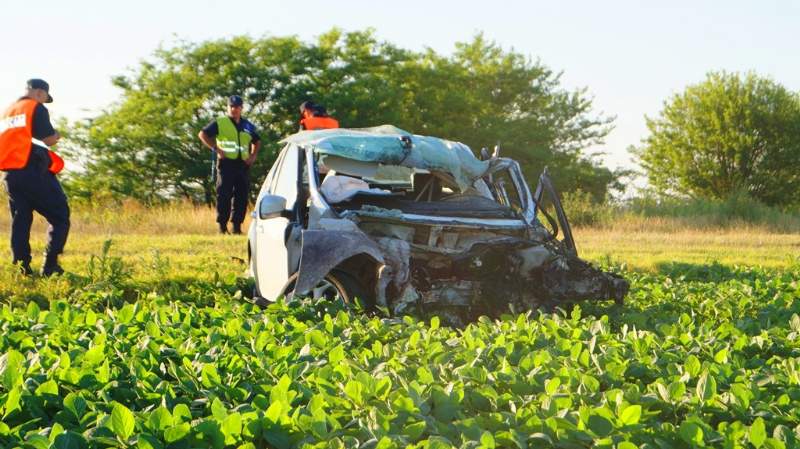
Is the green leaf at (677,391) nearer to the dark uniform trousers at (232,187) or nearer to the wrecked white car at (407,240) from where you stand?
the wrecked white car at (407,240)

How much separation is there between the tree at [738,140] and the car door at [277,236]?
138ft

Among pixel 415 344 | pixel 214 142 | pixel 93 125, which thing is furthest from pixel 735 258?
pixel 93 125

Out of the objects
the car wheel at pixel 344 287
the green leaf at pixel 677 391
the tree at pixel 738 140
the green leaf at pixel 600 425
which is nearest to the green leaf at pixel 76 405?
the green leaf at pixel 600 425

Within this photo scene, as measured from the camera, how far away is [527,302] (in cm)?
765

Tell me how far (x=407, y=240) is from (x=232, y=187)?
9559 mm

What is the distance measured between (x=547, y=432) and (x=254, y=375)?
1.48 metres

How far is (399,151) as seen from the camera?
8406 millimetres

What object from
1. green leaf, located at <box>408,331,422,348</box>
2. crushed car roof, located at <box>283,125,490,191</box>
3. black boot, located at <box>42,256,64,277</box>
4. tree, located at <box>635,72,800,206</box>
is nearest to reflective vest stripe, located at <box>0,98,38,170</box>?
black boot, located at <box>42,256,64,277</box>

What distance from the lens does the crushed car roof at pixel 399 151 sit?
8.41m

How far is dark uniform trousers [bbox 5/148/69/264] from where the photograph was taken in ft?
33.8

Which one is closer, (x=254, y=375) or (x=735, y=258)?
(x=254, y=375)

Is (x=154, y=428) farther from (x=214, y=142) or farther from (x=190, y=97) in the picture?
(x=190, y=97)

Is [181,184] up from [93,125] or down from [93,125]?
down

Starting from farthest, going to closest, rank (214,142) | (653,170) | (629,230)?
(653,170)
(629,230)
(214,142)
